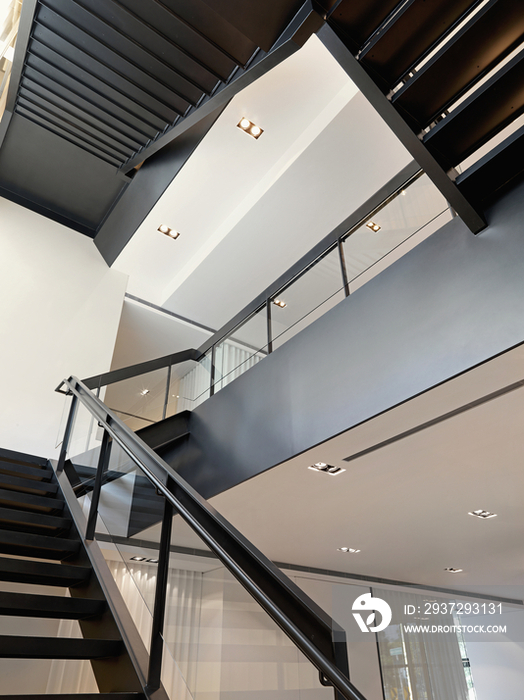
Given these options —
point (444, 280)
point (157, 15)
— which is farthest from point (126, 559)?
point (157, 15)

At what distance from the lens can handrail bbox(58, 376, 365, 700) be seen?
1071 mm

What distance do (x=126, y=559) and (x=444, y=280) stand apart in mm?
2202

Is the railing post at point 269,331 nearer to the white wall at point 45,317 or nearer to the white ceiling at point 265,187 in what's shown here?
the white ceiling at point 265,187

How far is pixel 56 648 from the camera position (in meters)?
1.83

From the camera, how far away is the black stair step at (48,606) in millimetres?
2008

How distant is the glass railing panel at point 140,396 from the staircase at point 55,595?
66.4 inches

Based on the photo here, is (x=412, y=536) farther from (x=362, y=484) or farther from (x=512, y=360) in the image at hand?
(x=512, y=360)

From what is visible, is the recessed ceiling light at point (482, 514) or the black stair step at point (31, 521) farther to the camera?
the recessed ceiling light at point (482, 514)

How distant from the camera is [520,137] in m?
2.23

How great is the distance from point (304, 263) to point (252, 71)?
162 cm

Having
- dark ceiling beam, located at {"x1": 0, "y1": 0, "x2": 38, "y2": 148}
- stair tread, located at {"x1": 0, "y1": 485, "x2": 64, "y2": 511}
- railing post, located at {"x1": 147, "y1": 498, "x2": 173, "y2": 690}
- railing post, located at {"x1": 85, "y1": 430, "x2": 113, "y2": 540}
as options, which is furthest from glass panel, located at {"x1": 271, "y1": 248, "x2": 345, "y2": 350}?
dark ceiling beam, located at {"x1": 0, "y1": 0, "x2": 38, "y2": 148}

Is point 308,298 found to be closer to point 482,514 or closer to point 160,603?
point 160,603

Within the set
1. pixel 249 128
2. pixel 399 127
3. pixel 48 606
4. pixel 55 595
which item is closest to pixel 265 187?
pixel 249 128

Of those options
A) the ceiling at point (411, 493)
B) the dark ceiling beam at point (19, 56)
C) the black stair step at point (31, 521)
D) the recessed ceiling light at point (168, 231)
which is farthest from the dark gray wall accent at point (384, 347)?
the dark ceiling beam at point (19, 56)
